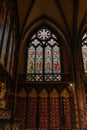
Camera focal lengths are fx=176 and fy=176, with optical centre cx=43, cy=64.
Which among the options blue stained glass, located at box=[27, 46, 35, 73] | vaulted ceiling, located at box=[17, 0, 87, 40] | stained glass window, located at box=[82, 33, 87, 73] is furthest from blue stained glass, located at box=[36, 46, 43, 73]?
stained glass window, located at box=[82, 33, 87, 73]

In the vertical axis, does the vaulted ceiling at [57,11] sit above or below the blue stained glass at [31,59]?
above

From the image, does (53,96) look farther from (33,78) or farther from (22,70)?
(22,70)

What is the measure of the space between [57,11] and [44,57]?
12.5 ft

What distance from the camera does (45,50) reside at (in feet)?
46.6

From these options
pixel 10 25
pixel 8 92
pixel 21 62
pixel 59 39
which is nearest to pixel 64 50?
pixel 59 39

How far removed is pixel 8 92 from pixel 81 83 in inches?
191

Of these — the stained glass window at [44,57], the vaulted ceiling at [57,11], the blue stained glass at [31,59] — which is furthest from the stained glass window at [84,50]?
the blue stained glass at [31,59]

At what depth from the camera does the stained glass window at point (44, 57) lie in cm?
1295

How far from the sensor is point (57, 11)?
14.0m

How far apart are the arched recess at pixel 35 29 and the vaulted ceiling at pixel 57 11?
348 mm

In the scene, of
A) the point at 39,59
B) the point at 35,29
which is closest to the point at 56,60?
the point at 39,59

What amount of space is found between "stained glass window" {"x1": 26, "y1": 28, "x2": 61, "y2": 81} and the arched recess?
37 centimetres

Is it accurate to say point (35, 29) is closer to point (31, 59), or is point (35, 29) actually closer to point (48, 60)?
point (31, 59)

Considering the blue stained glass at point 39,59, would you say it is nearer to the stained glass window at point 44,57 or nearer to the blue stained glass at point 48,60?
the stained glass window at point 44,57
